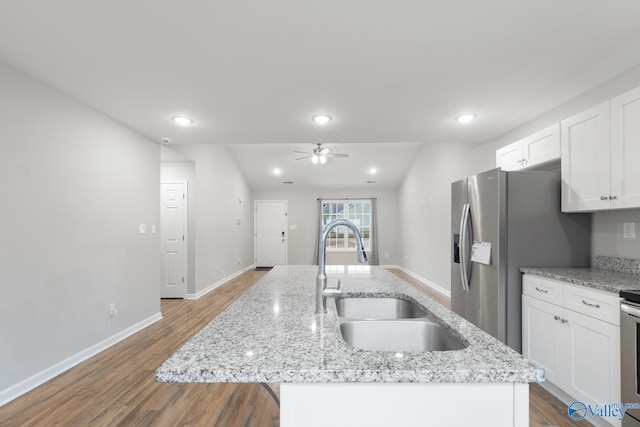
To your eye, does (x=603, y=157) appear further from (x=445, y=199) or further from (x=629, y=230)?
(x=445, y=199)

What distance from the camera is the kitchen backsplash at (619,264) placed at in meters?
2.20

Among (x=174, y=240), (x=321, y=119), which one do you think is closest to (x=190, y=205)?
(x=174, y=240)

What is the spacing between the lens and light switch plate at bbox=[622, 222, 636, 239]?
2.23 meters

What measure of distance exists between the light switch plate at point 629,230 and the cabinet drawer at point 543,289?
65 cm

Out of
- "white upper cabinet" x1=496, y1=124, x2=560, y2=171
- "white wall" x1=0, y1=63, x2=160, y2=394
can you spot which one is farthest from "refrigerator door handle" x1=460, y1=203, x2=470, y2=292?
"white wall" x1=0, y1=63, x2=160, y2=394

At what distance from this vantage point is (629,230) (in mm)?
2264

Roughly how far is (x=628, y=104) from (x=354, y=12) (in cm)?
173

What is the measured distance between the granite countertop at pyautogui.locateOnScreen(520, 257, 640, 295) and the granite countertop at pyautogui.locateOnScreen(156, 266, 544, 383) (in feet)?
4.37

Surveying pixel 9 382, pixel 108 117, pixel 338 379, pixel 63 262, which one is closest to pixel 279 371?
pixel 338 379

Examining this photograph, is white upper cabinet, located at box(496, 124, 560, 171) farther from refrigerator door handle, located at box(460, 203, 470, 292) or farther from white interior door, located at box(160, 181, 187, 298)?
white interior door, located at box(160, 181, 187, 298)

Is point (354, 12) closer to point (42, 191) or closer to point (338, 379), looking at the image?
point (338, 379)

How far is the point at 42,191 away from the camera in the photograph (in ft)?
8.10

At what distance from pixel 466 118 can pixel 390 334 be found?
8.61ft

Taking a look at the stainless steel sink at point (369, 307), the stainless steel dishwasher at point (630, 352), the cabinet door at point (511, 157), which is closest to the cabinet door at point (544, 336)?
the stainless steel dishwasher at point (630, 352)
